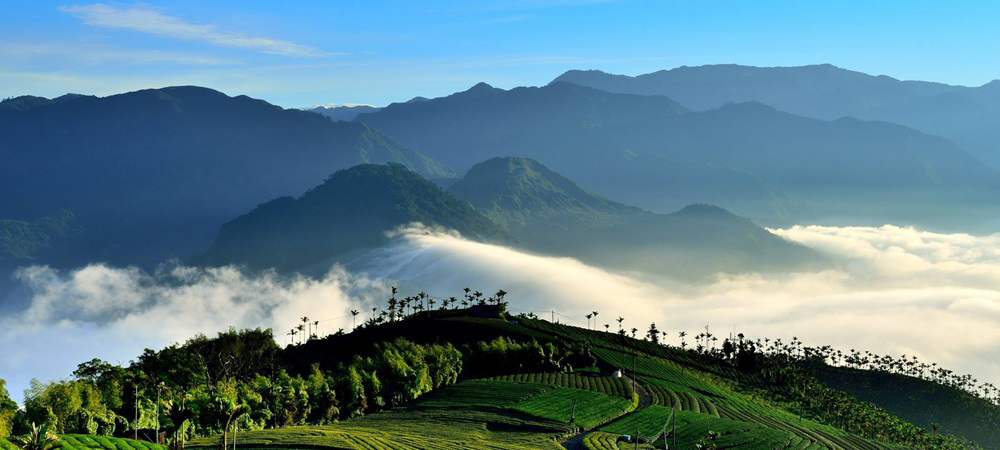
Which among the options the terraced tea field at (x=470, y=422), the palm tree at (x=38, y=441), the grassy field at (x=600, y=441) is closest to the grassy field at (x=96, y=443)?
the palm tree at (x=38, y=441)

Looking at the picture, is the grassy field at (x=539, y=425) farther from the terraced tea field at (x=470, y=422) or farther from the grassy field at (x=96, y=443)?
the grassy field at (x=96, y=443)

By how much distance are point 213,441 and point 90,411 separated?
23.3 metres

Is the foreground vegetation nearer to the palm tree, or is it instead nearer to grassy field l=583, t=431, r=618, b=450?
grassy field l=583, t=431, r=618, b=450

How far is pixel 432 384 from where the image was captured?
19688cm

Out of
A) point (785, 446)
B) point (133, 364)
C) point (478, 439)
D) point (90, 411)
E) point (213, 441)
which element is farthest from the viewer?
point (133, 364)

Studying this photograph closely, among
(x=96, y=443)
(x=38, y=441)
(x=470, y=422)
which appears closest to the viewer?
(x=38, y=441)

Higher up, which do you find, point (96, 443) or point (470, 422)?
point (96, 443)

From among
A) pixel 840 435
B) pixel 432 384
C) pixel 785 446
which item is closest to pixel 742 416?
pixel 840 435

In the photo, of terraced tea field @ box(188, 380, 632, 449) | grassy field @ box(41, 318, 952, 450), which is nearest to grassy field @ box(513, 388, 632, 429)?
terraced tea field @ box(188, 380, 632, 449)

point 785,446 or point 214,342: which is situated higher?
point 214,342

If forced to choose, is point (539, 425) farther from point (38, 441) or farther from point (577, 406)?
point (38, 441)

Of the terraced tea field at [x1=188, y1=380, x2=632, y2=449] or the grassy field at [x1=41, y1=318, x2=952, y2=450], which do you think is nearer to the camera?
the terraced tea field at [x1=188, y1=380, x2=632, y2=449]

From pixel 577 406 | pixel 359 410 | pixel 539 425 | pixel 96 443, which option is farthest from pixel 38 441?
pixel 577 406

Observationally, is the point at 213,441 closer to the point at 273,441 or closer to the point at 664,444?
the point at 273,441
